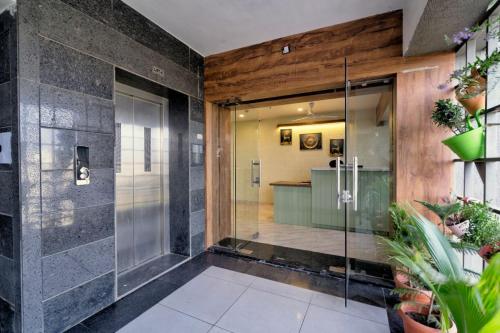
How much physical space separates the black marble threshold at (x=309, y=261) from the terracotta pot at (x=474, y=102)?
1.95 m

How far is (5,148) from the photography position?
167 centimetres

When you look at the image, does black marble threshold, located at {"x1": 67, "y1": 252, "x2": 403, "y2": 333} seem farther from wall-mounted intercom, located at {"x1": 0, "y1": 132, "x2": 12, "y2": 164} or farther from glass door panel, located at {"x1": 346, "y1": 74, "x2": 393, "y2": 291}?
wall-mounted intercom, located at {"x1": 0, "y1": 132, "x2": 12, "y2": 164}

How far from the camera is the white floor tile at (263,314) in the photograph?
6.06 ft

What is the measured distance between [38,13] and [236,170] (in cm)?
295

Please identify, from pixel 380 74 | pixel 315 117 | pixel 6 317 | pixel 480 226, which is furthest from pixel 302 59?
pixel 315 117

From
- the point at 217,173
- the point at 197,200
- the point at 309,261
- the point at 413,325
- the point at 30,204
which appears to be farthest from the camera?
the point at 217,173

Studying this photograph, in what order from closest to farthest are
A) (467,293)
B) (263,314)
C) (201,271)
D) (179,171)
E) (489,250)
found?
(467,293) → (489,250) → (263,314) → (201,271) → (179,171)

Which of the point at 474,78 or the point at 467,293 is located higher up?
the point at 474,78

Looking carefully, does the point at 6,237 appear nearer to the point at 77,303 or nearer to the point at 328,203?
the point at 77,303

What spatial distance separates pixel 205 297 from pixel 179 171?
1707 mm

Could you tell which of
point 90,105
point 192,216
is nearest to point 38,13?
point 90,105

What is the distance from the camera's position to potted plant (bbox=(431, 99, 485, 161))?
1695 millimetres

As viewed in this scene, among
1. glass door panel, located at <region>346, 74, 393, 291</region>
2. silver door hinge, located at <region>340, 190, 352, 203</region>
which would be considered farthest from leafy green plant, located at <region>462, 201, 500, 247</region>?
glass door panel, located at <region>346, 74, 393, 291</region>

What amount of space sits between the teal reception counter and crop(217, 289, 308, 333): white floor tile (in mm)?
1621
